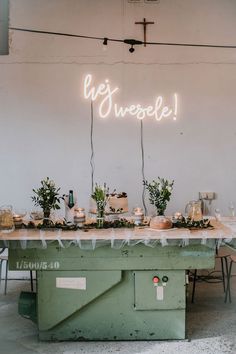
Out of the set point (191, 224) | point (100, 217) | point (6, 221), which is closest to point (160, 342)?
point (191, 224)

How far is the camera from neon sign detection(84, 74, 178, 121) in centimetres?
588

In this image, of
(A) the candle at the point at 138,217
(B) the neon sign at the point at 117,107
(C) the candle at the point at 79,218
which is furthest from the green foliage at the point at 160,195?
(B) the neon sign at the point at 117,107

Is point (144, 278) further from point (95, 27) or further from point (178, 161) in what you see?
point (95, 27)

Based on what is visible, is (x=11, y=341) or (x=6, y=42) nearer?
(x=11, y=341)

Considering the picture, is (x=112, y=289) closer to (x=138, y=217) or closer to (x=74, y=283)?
(x=74, y=283)

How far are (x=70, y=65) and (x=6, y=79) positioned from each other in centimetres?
78

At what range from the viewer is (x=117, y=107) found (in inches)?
233

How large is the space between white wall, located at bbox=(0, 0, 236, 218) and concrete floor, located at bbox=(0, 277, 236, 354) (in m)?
1.50

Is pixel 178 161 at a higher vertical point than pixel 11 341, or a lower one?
higher

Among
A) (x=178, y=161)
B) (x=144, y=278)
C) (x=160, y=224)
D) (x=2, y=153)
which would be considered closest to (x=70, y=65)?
(x=2, y=153)

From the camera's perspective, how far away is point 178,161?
595 cm

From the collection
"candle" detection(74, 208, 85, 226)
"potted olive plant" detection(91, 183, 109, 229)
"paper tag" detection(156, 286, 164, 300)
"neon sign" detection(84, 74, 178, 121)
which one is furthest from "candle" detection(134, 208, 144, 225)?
"neon sign" detection(84, 74, 178, 121)

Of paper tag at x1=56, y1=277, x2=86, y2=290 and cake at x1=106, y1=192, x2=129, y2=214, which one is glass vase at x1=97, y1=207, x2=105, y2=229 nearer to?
cake at x1=106, y1=192, x2=129, y2=214

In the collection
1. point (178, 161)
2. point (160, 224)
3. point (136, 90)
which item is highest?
point (136, 90)
